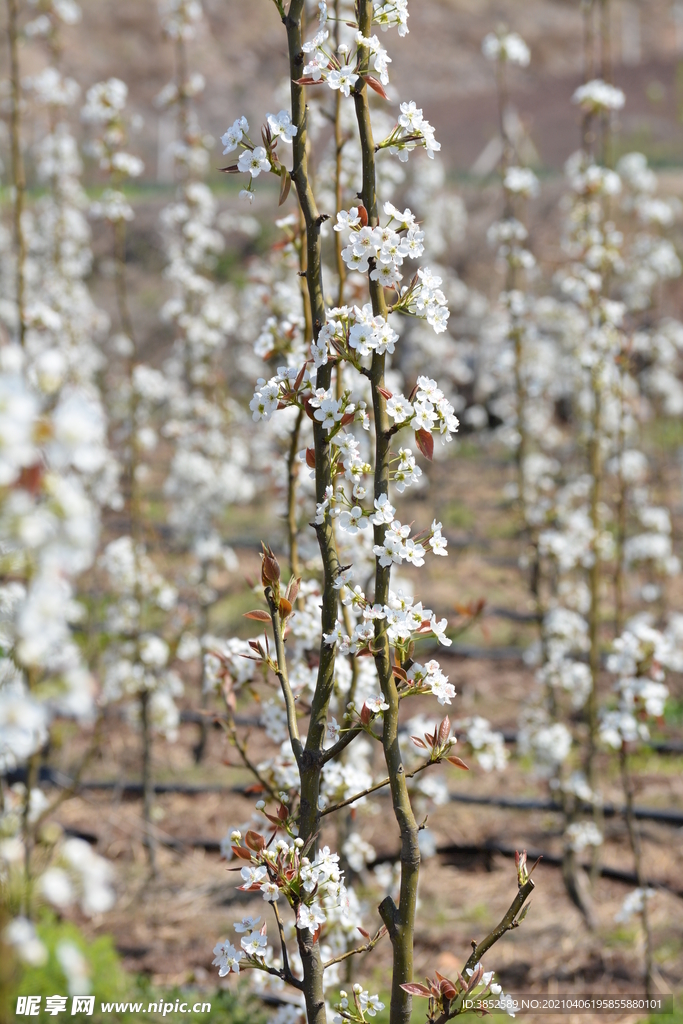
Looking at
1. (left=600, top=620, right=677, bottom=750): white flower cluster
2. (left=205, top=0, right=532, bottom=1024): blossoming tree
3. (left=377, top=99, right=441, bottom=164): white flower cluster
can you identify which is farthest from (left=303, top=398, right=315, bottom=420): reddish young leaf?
(left=600, top=620, right=677, bottom=750): white flower cluster

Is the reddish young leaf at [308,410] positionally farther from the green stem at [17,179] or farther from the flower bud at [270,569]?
the green stem at [17,179]

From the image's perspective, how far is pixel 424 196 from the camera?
8.70 m

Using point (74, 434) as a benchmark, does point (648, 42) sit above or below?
above

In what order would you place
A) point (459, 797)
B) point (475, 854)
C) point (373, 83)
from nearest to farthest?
point (373, 83)
point (475, 854)
point (459, 797)

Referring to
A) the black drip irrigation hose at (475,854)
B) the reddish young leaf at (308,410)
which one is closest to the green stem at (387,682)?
the reddish young leaf at (308,410)

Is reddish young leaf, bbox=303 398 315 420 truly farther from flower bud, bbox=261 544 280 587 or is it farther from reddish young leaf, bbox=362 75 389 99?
reddish young leaf, bbox=362 75 389 99

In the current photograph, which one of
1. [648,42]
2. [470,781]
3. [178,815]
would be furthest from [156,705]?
[648,42]

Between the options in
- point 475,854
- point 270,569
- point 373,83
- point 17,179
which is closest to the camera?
point 373,83

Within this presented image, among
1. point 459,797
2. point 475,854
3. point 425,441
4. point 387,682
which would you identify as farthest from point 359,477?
point 459,797

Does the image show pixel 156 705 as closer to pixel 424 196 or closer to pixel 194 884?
pixel 194 884

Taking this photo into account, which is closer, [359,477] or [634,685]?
[359,477]

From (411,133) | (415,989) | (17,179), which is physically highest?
(17,179)

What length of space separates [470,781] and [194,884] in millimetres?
1729

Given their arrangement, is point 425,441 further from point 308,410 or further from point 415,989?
point 415,989
